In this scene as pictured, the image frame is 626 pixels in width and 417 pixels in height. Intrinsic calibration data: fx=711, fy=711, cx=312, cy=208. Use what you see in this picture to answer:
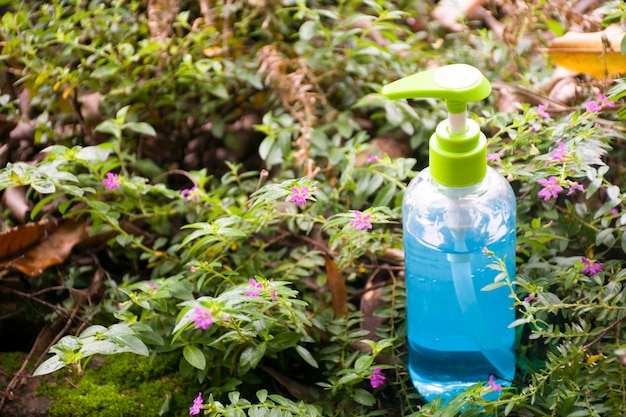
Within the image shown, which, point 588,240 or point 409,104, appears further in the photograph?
point 409,104

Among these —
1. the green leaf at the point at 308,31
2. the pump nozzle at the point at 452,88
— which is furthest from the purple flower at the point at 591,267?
the green leaf at the point at 308,31

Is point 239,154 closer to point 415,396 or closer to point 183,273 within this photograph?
point 183,273

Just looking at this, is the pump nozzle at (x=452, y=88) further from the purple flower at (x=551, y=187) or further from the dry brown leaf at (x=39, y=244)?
the dry brown leaf at (x=39, y=244)

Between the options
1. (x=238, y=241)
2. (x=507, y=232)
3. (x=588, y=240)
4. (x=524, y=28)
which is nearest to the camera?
(x=507, y=232)

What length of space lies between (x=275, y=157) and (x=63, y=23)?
0.74 meters

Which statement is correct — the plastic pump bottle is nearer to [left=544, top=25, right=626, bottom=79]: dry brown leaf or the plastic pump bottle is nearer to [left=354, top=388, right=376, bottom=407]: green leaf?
[left=354, top=388, right=376, bottom=407]: green leaf

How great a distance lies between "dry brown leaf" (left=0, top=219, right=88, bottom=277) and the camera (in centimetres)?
168

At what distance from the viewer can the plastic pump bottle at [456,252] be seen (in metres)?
1.25

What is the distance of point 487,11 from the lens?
2.39 m

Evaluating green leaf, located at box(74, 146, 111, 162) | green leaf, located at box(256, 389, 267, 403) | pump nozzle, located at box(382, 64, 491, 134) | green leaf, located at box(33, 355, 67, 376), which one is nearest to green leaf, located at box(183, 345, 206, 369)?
green leaf, located at box(256, 389, 267, 403)

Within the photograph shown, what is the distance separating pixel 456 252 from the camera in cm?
135

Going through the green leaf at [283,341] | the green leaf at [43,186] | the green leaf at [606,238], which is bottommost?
the green leaf at [283,341]

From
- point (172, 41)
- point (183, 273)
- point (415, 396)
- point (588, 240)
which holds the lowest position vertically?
point (415, 396)

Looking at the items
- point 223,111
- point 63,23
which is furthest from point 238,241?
point 63,23
